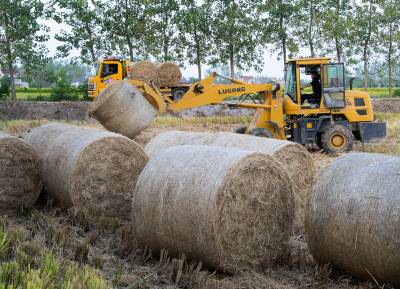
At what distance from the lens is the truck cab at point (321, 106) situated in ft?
53.1

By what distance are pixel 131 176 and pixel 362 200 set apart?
13.2 feet

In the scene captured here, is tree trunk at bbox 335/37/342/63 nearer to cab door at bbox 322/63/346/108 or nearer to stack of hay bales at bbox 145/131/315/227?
cab door at bbox 322/63/346/108

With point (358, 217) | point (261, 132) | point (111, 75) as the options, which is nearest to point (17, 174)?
point (358, 217)

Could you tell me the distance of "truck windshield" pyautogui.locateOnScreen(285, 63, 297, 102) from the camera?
1628 centimetres

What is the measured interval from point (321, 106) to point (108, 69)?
1452 cm

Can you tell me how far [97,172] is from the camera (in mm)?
9133

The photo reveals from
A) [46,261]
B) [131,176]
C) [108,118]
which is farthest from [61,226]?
[108,118]

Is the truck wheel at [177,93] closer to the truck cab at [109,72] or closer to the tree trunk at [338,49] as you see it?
the truck cab at [109,72]

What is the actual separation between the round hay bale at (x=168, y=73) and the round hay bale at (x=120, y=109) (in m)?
12.6

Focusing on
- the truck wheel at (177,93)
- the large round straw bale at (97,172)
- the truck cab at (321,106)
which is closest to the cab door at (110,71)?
the truck wheel at (177,93)

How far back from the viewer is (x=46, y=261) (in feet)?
18.8

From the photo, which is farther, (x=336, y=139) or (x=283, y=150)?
(x=336, y=139)

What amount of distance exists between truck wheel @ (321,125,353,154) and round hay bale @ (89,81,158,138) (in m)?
4.45

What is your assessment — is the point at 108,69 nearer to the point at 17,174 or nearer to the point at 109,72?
the point at 109,72
